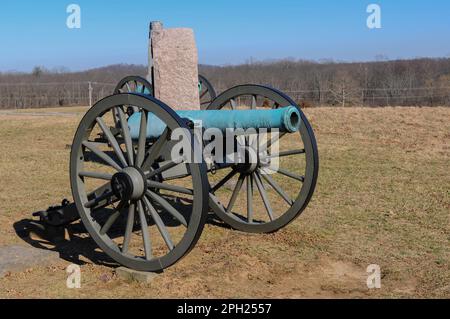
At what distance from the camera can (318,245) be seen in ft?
16.7

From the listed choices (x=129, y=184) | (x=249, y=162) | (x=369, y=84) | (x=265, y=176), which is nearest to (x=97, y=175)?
(x=129, y=184)

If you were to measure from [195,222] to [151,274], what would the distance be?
2.29ft

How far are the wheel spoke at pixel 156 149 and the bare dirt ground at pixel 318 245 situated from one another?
2.94 ft

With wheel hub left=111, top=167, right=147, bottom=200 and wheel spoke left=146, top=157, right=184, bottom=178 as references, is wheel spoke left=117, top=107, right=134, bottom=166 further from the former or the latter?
wheel spoke left=146, top=157, right=184, bottom=178

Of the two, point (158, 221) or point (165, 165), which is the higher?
point (165, 165)

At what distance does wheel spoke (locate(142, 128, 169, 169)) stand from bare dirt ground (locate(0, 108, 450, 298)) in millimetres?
896

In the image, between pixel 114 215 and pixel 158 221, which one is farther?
pixel 114 215

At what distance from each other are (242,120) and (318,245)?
149 centimetres

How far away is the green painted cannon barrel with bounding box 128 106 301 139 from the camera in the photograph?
4.22 metres

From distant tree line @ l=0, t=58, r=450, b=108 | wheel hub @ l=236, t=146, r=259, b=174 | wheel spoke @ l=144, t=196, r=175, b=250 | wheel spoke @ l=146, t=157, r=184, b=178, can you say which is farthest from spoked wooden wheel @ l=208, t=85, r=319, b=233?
distant tree line @ l=0, t=58, r=450, b=108

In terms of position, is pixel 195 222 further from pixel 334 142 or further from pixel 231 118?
pixel 334 142

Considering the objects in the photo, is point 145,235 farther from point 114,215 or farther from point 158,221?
point 114,215
